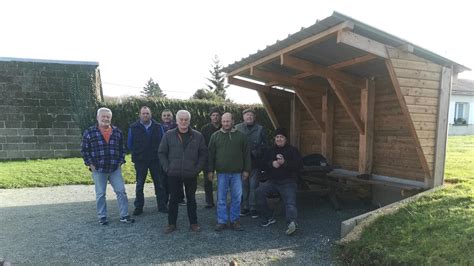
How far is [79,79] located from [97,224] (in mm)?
8132

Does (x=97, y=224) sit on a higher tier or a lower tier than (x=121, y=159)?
lower

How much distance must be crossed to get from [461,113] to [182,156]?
26.8 metres

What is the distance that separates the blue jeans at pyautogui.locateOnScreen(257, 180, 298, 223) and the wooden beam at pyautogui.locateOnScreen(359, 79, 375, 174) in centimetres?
225

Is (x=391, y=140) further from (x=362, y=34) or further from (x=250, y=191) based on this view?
(x=250, y=191)

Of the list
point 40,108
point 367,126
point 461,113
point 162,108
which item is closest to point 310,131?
point 367,126

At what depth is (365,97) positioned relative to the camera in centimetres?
696

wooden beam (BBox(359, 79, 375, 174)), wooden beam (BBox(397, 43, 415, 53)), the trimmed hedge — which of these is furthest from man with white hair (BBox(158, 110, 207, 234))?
the trimmed hedge

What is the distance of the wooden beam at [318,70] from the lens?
20.4ft

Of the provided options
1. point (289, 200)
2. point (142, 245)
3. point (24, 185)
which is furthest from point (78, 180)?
point (289, 200)

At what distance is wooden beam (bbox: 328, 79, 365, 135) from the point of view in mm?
6721

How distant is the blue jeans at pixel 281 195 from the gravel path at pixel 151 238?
24 centimetres

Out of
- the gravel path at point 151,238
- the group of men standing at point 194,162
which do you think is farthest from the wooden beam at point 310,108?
the group of men standing at point 194,162

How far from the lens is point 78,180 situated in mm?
9289

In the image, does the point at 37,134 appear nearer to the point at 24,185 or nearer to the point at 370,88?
the point at 24,185
